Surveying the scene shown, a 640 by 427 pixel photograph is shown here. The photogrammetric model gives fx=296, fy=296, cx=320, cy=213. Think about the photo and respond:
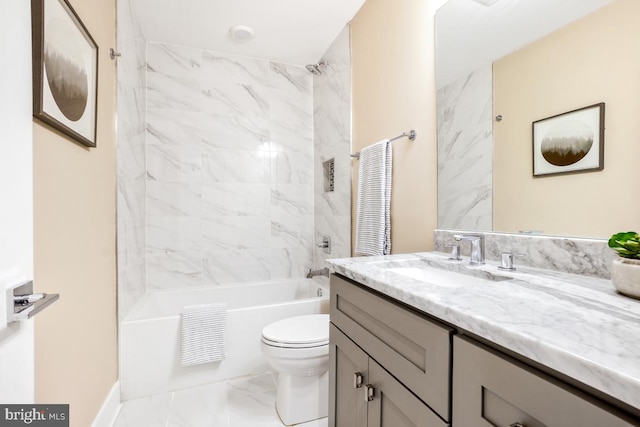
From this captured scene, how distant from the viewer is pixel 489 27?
4.02 feet

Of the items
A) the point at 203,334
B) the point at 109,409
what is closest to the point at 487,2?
the point at 203,334

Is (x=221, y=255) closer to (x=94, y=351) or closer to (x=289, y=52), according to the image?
(x=94, y=351)

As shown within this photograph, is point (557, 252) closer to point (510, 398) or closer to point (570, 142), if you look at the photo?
point (570, 142)

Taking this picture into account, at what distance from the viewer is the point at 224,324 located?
191cm

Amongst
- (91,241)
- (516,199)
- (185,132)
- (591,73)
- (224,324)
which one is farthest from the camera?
(185,132)

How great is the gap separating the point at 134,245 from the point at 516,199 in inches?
89.4

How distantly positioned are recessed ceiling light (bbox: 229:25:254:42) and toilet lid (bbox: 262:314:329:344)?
6.99ft

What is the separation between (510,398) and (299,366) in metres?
1.16

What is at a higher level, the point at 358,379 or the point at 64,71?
the point at 64,71

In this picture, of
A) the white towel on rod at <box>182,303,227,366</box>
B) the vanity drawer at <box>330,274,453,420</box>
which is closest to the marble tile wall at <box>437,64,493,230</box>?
the vanity drawer at <box>330,274,453,420</box>

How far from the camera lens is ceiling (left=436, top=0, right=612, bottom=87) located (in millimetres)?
979

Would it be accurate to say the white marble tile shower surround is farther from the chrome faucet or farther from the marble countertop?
the marble countertop

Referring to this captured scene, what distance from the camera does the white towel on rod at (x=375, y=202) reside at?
1677 mm

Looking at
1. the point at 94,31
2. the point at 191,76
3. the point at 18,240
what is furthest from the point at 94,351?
the point at 191,76
